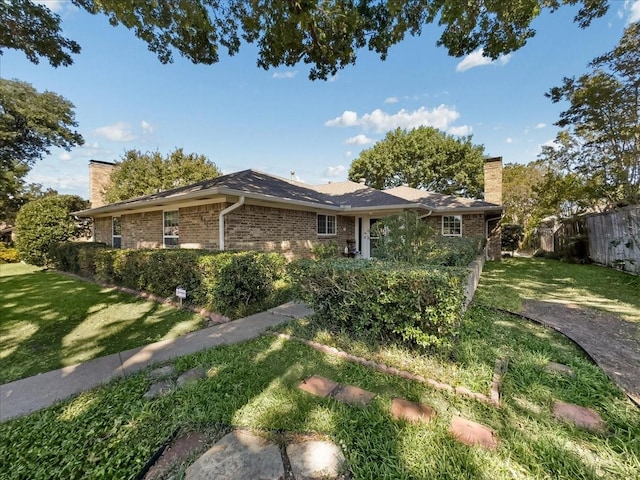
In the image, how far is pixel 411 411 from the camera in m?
2.45

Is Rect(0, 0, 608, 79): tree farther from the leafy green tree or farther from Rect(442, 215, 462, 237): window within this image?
the leafy green tree

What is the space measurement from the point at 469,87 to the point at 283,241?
10.6 meters

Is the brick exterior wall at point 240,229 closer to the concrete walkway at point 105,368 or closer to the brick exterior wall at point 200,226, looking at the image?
the brick exterior wall at point 200,226

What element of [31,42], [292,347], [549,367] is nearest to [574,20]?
[549,367]

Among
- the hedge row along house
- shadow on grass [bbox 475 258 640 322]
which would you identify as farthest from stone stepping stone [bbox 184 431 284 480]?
the hedge row along house

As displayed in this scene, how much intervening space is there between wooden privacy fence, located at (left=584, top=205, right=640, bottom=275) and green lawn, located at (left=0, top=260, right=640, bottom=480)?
7.95 metres

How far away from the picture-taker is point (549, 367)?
3199 mm

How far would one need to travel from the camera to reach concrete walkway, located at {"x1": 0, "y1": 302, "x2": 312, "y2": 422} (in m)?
2.84

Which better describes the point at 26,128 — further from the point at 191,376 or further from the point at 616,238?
the point at 616,238

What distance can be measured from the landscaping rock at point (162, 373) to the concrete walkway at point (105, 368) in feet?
0.78

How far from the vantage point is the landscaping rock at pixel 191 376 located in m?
3.02

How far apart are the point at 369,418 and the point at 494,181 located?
16280 mm

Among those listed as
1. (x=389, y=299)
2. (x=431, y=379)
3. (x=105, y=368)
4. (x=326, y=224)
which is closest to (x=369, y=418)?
(x=431, y=379)

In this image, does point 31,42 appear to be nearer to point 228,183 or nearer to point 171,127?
point 228,183
